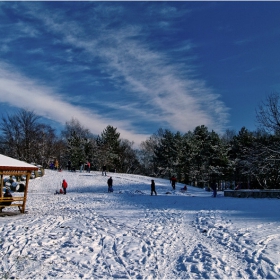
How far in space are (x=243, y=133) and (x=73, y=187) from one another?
119 ft

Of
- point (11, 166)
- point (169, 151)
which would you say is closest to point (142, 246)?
point (11, 166)

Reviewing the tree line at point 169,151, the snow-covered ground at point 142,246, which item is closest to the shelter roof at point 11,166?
the snow-covered ground at point 142,246

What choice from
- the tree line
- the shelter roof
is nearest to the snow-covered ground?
the shelter roof

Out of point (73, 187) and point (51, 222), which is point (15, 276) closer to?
point (51, 222)

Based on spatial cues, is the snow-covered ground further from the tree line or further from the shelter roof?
the tree line

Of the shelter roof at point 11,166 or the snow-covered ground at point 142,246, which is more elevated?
the shelter roof at point 11,166

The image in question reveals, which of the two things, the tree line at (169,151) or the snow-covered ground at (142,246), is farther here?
the tree line at (169,151)

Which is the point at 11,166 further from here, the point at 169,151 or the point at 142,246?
the point at 169,151

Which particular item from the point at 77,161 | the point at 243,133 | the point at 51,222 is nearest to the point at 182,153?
the point at 243,133

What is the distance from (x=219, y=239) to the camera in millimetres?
8812

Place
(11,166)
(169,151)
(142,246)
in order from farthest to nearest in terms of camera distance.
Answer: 1. (169,151)
2. (11,166)
3. (142,246)

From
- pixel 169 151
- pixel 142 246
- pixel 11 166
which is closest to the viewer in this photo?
pixel 142 246

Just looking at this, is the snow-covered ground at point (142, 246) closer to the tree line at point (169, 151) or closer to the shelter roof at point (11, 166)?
the shelter roof at point (11, 166)

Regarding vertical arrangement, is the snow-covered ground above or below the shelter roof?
below
